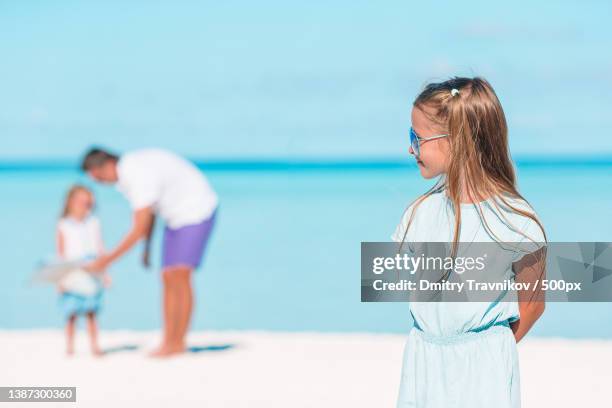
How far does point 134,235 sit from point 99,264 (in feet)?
0.90

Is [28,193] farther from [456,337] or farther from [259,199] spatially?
[456,337]

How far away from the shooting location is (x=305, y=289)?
9.27 m

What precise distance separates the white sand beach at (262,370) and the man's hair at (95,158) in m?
1.21

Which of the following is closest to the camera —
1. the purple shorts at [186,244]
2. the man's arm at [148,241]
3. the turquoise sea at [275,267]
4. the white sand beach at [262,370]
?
the white sand beach at [262,370]

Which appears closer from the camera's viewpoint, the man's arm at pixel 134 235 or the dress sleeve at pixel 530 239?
the dress sleeve at pixel 530 239

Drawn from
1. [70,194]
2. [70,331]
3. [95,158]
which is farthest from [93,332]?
[95,158]

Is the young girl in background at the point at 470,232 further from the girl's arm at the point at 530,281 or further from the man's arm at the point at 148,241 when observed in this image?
the man's arm at the point at 148,241

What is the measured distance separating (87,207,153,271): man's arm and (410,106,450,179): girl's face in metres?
3.79

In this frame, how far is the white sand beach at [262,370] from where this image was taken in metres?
5.05

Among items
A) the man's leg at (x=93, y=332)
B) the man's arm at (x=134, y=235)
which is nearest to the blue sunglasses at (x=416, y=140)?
the man's arm at (x=134, y=235)

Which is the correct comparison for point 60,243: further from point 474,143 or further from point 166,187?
point 474,143

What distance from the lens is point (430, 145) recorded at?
7.58ft

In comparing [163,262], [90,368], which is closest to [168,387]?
[90,368]

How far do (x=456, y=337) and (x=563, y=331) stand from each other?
17.6ft
